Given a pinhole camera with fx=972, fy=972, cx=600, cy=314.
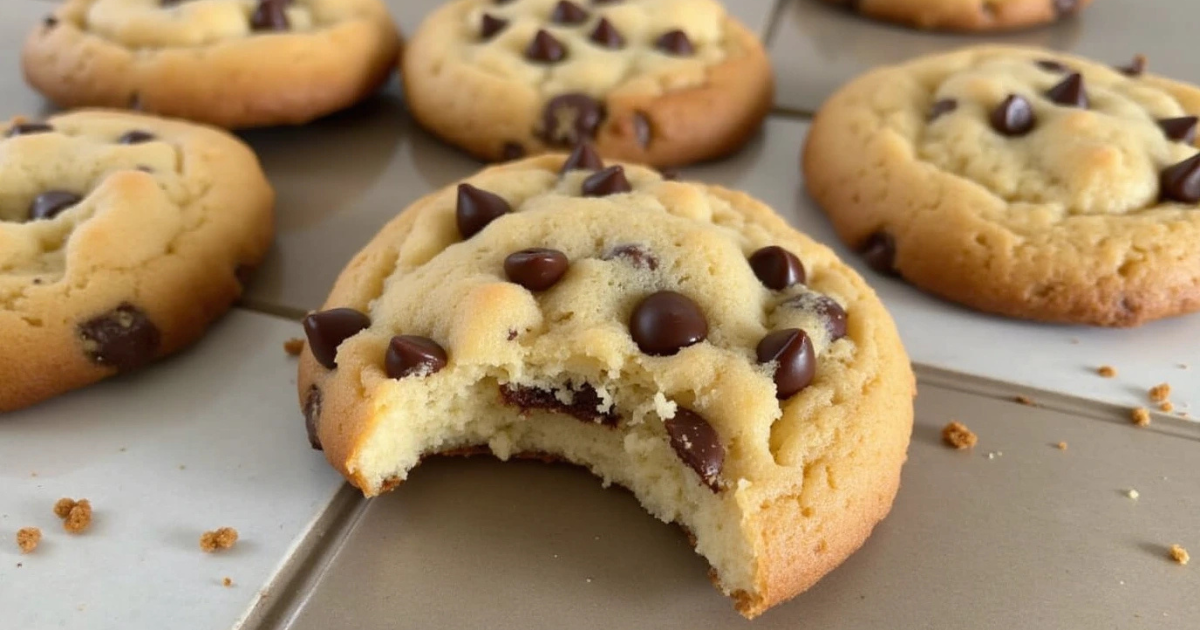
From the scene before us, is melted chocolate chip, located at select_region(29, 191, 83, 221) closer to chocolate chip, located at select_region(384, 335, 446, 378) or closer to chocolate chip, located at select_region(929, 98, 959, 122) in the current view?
chocolate chip, located at select_region(384, 335, 446, 378)

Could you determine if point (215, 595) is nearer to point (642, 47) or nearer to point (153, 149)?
point (153, 149)

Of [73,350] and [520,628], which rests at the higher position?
[73,350]

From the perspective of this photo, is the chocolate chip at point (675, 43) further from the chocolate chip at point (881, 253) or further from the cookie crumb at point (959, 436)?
the cookie crumb at point (959, 436)

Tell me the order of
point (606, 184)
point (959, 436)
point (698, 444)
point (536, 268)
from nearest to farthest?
point (698, 444) < point (536, 268) < point (959, 436) < point (606, 184)

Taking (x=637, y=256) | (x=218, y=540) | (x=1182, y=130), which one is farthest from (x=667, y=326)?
(x=1182, y=130)

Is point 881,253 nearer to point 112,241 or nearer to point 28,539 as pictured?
point 112,241

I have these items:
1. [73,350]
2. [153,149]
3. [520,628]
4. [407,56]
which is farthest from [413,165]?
[520,628]
